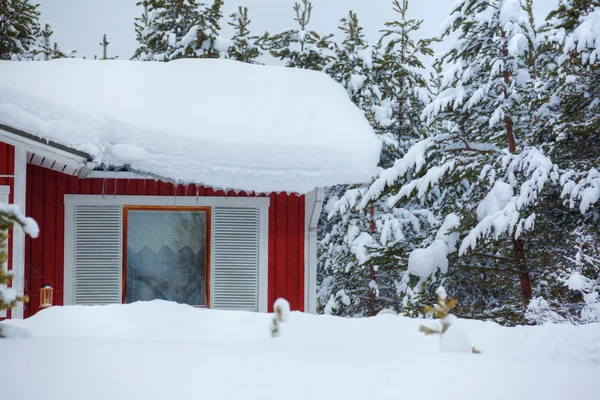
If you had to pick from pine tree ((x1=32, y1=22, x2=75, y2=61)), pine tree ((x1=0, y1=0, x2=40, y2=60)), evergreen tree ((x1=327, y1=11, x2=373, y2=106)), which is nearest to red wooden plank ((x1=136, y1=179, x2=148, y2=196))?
evergreen tree ((x1=327, y1=11, x2=373, y2=106))

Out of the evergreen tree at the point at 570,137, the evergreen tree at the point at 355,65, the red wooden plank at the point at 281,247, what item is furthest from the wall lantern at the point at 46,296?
the evergreen tree at the point at 355,65

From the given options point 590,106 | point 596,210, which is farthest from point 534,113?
point 596,210

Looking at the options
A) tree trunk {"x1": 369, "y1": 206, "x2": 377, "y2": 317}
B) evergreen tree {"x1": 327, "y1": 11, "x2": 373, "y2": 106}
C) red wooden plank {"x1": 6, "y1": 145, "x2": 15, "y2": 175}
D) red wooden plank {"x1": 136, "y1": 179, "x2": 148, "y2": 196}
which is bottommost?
tree trunk {"x1": 369, "y1": 206, "x2": 377, "y2": 317}

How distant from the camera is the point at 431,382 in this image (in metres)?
3.02

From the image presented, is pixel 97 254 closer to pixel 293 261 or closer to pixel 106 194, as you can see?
pixel 106 194

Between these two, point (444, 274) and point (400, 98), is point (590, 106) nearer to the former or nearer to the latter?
point (444, 274)

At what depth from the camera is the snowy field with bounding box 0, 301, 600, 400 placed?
2.85m

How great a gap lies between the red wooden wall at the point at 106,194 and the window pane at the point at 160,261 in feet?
1.31

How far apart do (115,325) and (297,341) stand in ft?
4.62

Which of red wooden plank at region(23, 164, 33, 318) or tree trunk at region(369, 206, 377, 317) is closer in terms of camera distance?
red wooden plank at region(23, 164, 33, 318)

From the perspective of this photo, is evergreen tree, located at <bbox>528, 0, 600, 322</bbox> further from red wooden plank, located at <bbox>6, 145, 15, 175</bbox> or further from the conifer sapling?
red wooden plank, located at <bbox>6, 145, 15, 175</bbox>

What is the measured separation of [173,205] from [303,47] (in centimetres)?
887

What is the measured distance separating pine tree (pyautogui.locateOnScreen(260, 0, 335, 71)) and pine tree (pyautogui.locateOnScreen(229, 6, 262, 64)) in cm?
143

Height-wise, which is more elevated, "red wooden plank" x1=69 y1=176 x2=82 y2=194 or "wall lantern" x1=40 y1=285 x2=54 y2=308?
"red wooden plank" x1=69 y1=176 x2=82 y2=194
